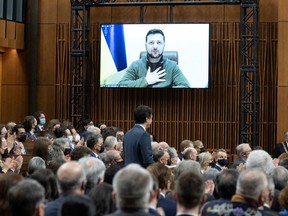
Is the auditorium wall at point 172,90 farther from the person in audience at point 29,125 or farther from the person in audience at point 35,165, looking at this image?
the person in audience at point 35,165

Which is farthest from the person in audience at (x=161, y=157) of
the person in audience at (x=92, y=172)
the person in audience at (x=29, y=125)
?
the person in audience at (x=29, y=125)

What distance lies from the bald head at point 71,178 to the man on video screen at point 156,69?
1227 centimetres

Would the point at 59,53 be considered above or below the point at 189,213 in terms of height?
above

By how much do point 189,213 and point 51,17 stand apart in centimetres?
1503

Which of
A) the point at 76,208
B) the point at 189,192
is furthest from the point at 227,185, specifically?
the point at 76,208

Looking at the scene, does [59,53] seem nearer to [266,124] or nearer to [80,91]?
[80,91]

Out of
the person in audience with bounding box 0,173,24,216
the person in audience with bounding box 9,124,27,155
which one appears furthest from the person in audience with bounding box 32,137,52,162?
the person in audience with bounding box 0,173,24,216

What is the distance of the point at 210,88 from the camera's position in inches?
690

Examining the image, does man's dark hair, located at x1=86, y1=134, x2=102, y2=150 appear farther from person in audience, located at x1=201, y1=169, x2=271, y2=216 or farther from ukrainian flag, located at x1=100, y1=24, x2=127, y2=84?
ukrainian flag, located at x1=100, y1=24, x2=127, y2=84

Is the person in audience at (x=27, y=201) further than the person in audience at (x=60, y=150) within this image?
No

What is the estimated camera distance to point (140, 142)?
24.7 ft

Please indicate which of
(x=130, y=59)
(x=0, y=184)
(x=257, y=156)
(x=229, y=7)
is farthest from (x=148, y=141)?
(x=229, y=7)

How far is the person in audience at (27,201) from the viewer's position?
3.94 metres

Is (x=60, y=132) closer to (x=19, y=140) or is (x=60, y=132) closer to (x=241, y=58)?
(x=19, y=140)
